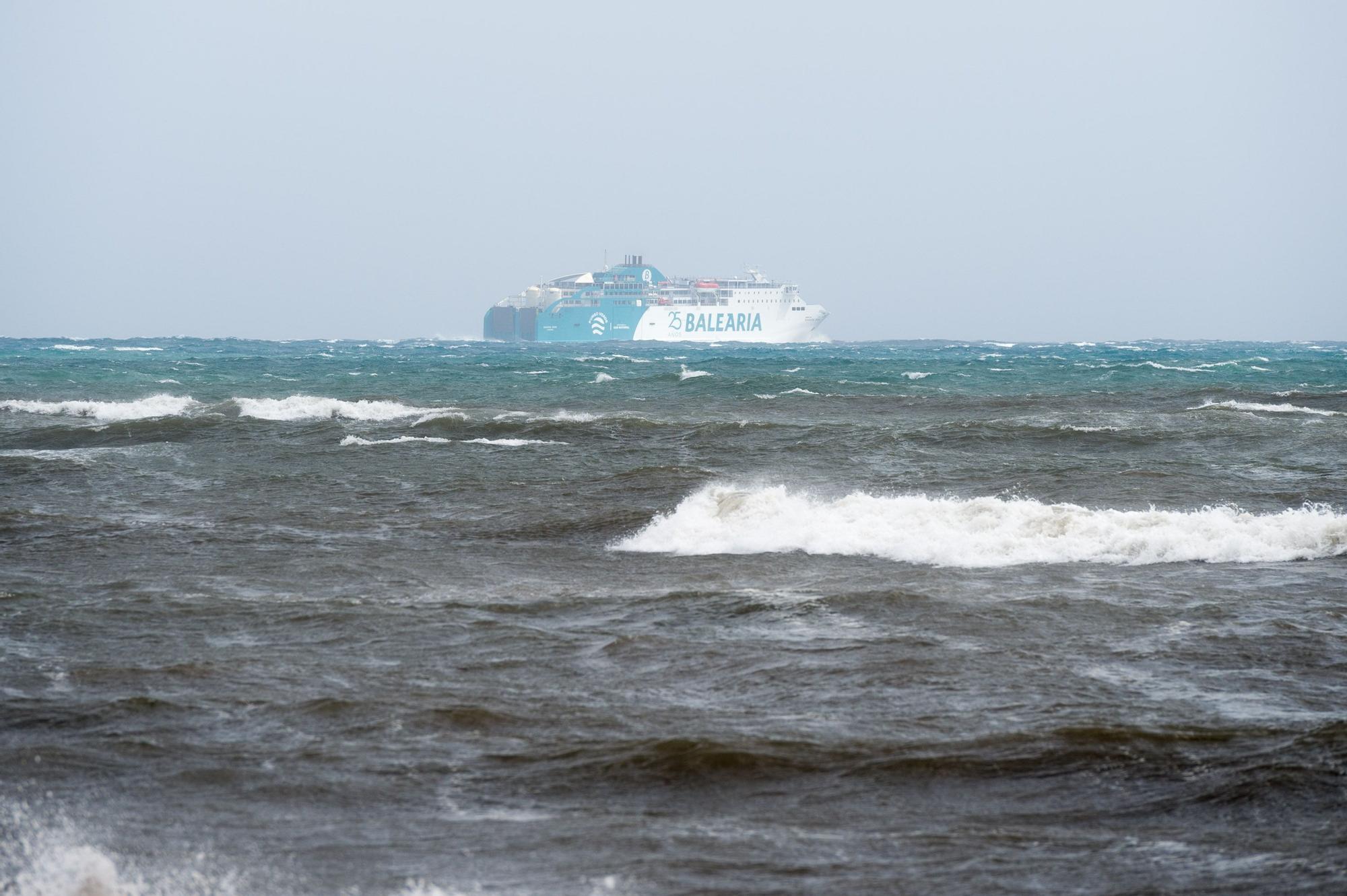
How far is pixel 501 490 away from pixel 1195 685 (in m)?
10.9

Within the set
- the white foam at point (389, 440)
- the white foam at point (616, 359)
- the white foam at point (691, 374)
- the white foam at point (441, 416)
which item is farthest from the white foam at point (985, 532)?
the white foam at point (616, 359)

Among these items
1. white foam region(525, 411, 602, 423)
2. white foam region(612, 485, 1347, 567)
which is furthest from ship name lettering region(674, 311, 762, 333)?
white foam region(612, 485, 1347, 567)

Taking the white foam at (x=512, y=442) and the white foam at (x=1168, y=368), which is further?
the white foam at (x=1168, y=368)

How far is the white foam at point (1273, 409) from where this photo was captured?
92.4ft

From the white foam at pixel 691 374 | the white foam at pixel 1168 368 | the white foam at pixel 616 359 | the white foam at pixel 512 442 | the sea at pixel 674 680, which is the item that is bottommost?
the sea at pixel 674 680

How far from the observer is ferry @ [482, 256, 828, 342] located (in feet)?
367

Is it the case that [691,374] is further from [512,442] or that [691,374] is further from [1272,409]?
[512,442]

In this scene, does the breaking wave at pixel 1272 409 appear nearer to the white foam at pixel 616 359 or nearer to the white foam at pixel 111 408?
the white foam at pixel 111 408

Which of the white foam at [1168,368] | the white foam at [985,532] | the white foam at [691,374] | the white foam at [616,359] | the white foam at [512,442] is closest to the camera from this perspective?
the white foam at [985,532]

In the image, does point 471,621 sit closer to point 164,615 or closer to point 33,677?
point 164,615

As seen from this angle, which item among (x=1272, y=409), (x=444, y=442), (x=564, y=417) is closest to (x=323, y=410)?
(x=564, y=417)

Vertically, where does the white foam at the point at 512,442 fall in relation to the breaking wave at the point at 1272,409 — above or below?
below

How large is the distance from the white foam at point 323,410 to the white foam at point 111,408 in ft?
5.65

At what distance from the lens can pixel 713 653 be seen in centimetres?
806
